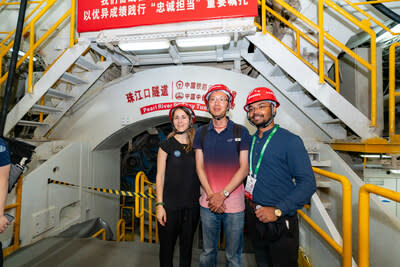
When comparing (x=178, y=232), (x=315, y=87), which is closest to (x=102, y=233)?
(x=178, y=232)

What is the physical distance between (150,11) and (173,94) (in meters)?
1.54

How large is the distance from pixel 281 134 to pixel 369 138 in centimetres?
209

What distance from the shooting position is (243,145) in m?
1.94

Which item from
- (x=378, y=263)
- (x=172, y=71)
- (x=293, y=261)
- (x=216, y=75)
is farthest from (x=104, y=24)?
(x=378, y=263)

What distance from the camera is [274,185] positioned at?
174 cm

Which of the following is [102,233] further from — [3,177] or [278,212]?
[278,212]

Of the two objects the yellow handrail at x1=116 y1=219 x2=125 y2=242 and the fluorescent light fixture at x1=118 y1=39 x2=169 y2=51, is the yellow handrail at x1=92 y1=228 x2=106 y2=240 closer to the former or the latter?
the yellow handrail at x1=116 y1=219 x2=125 y2=242

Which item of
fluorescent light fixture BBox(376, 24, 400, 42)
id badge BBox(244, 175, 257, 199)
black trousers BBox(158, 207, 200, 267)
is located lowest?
black trousers BBox(158, 207, 200, 267)

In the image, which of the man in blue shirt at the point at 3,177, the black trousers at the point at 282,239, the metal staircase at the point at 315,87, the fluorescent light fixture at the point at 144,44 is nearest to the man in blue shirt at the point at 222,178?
the black trousers at the point at 282,239

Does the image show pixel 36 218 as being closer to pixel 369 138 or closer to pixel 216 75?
pixel 216 75

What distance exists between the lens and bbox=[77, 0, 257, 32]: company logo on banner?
10.1 feet

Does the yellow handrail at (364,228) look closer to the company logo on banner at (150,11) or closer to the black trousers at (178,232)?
the black trousers at (178,232)

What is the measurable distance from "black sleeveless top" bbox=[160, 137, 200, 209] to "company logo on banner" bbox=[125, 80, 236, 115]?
2.21 meters

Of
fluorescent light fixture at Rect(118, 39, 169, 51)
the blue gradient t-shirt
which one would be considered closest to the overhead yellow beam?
the blue gradient t-shirt
